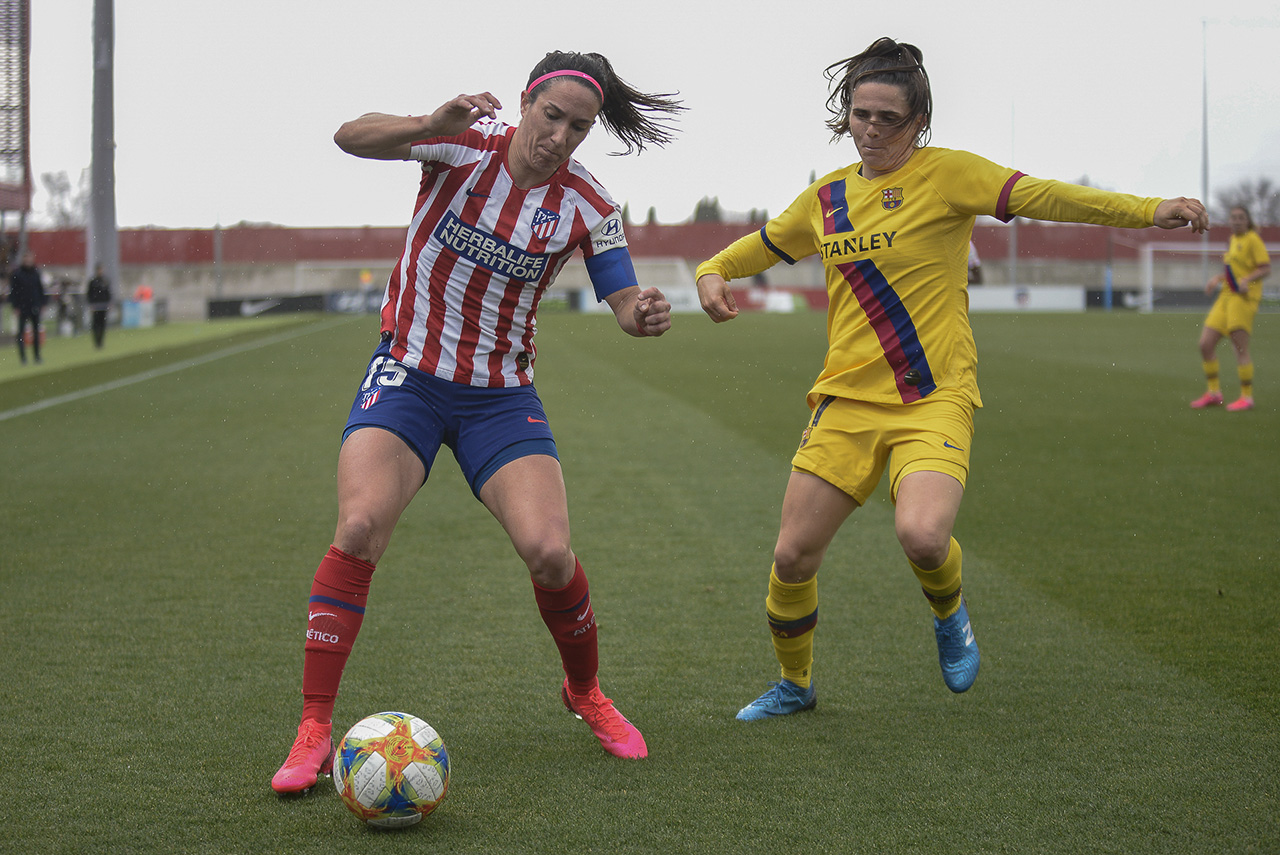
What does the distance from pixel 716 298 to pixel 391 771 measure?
6.01 feet

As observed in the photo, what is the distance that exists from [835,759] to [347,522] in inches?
64.6

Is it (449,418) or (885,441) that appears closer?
(449,418)

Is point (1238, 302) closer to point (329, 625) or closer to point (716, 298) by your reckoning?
point (716, 298)

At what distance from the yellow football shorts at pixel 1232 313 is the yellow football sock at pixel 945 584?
11022 mm

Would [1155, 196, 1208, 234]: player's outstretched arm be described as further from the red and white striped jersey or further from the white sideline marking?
the white sideline marking

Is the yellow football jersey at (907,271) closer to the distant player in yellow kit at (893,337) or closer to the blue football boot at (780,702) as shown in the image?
the distant player in yellow kit at (893,337)

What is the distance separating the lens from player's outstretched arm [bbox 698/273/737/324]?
4.00 metres

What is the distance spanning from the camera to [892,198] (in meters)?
3.94

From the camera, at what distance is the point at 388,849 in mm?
3010

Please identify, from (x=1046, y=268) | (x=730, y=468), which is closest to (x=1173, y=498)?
(x=730, y=468)

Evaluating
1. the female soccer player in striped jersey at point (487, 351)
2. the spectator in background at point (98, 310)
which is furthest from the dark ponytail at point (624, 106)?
the spectator in background at point (98, 310)

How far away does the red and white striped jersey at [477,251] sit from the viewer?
12.3 feet

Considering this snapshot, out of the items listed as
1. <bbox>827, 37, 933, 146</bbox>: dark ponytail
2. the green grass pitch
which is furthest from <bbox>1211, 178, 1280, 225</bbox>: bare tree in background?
<bbox>827, 37, 933, 146</bbox>: dark ponytail

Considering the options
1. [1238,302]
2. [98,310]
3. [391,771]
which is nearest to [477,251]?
[391,771]
